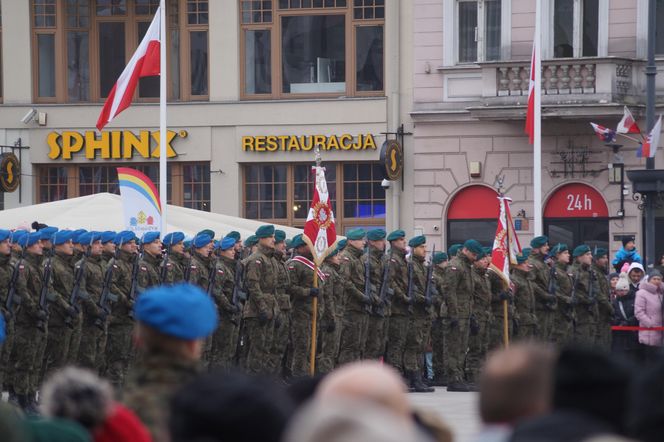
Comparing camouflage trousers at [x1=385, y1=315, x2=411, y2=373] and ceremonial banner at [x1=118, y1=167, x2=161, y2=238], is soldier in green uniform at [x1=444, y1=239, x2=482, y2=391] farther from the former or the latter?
ceremonial banner at [x1=118, y1=167, x2=161, y2=238]

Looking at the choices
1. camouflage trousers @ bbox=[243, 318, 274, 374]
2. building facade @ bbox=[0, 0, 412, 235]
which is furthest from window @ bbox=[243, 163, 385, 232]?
camouflage trousers @ bbox=[243, 318, 274, 374]

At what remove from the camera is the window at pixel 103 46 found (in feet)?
107

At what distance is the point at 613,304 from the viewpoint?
21578 millimetres

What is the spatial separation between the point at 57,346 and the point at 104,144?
16147 mm

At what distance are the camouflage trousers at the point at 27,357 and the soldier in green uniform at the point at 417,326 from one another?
4813 mm

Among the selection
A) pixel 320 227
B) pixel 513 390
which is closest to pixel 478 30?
pixel 320 227

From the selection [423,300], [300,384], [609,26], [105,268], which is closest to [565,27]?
[609,26]

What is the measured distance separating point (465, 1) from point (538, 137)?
5.25 meters

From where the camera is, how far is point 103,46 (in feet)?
109

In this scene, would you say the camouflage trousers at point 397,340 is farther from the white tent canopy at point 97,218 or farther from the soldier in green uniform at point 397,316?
the white tent canopy at point 97,218

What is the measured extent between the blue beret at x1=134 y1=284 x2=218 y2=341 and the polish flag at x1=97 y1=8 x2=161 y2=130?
1879cm

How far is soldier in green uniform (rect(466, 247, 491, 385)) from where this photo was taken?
19875mm

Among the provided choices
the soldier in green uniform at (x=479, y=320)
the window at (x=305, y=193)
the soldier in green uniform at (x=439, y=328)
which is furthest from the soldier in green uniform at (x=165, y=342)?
the window at (x=305, y=193)

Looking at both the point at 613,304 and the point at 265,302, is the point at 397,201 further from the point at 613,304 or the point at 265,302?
the point at 265,302
